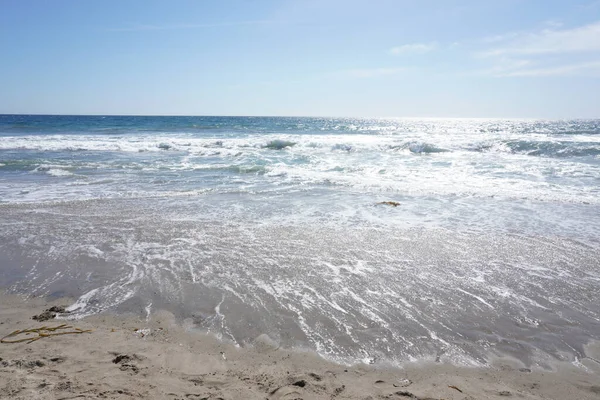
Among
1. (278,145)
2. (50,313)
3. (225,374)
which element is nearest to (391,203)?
(225,374)

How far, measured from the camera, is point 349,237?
7051mm

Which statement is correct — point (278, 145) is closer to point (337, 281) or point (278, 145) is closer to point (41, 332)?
point (337, 281)

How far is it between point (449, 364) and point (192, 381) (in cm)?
232

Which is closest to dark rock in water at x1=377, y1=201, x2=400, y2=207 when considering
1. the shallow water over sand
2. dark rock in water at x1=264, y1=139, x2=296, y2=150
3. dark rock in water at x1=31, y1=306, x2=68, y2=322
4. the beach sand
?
the shallow water over sand

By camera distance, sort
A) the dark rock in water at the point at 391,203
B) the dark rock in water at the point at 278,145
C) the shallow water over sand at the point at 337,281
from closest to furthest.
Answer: the shallow water over sand at the point at 337,281, the dark rock in water at the point at 391,203, the dark rock in water at the point at 278,145

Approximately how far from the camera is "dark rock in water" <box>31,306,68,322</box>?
13.6 ft

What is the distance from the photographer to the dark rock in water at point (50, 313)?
4.13 metres

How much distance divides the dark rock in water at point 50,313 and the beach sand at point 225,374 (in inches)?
21.0

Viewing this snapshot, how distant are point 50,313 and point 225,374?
2.42 m

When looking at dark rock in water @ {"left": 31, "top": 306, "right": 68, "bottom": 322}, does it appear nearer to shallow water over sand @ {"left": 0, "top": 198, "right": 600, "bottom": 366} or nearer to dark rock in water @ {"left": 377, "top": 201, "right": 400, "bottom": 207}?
shallow water over sand @ {"left": 0, "top": 198, "right": 600, "bottom": 366}

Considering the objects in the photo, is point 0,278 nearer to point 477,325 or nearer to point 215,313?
point 215,313

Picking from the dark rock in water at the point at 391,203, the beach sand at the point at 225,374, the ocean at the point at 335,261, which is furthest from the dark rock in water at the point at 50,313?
the dark rock in water at the point at 391,203

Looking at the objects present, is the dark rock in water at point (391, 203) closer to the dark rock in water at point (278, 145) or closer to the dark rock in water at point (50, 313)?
the dark rock in water at point (50, 313)

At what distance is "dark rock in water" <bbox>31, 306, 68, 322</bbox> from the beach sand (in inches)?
21.0
